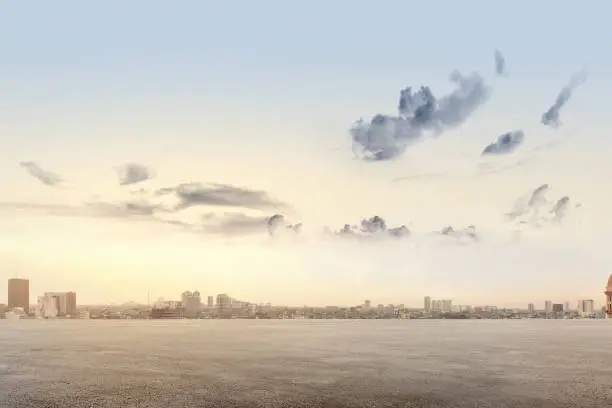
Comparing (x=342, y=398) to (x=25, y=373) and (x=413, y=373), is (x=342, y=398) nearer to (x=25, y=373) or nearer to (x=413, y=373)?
(x=413, y=373)

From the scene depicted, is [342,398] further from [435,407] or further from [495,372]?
[495,372]

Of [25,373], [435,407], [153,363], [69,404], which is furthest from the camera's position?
[153,363]

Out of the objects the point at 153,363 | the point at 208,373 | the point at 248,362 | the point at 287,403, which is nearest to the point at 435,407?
the point at 287,403

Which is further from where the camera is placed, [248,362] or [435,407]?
[248,362]

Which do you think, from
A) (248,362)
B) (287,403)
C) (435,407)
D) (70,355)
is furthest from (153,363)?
(435,407)

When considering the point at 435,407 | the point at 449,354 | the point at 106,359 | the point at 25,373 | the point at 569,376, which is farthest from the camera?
the point at 449,354

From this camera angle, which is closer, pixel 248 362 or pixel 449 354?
pixel 248 362

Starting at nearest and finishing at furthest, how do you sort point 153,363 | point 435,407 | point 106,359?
1. point 435,407
2. point 153,363
3. point 106,359

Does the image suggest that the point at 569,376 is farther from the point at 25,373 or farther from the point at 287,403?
the point at 25,373

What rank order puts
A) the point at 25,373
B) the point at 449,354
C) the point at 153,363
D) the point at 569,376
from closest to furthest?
the point at 569,376 → the point at 25,373 → the point at 153,363 → the point at 449,354
